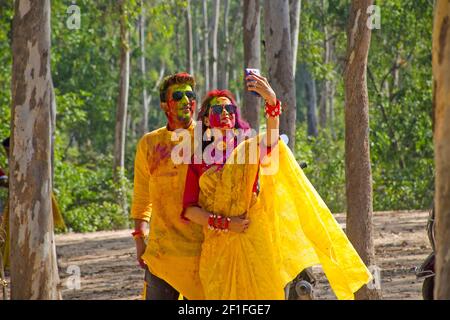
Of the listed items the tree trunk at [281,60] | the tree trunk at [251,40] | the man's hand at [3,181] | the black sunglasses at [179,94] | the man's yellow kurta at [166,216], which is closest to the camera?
the man's yellow kurta at [166,216]

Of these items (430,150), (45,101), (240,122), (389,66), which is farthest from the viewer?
(389,66)

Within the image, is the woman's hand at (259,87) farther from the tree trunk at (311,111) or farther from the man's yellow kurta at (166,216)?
the tree trunk at (311,111)

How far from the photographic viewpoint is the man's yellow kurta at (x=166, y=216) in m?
6.78

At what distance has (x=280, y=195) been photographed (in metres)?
6.68

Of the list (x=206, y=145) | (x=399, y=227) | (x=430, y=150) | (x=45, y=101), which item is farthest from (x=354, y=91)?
(x=430, y=150)

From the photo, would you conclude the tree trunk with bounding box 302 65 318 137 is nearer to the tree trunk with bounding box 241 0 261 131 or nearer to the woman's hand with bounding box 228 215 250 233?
the tree trunk with bounding box 241 0 261 131

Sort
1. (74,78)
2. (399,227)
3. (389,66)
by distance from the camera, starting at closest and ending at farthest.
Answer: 1. (399,227)
2. (389,66)
3. (74,78)

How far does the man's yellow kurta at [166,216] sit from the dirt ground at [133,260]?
434 centimetres

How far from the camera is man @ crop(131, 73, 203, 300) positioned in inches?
267

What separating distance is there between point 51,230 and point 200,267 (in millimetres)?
3155

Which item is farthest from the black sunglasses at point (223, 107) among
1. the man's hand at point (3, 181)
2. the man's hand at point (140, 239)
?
the man's hand at point (3, 181)

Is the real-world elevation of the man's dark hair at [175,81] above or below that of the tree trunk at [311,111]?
above

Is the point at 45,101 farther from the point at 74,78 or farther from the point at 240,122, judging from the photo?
the point at 74,78

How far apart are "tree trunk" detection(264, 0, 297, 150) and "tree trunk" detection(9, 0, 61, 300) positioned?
9.12 feet
